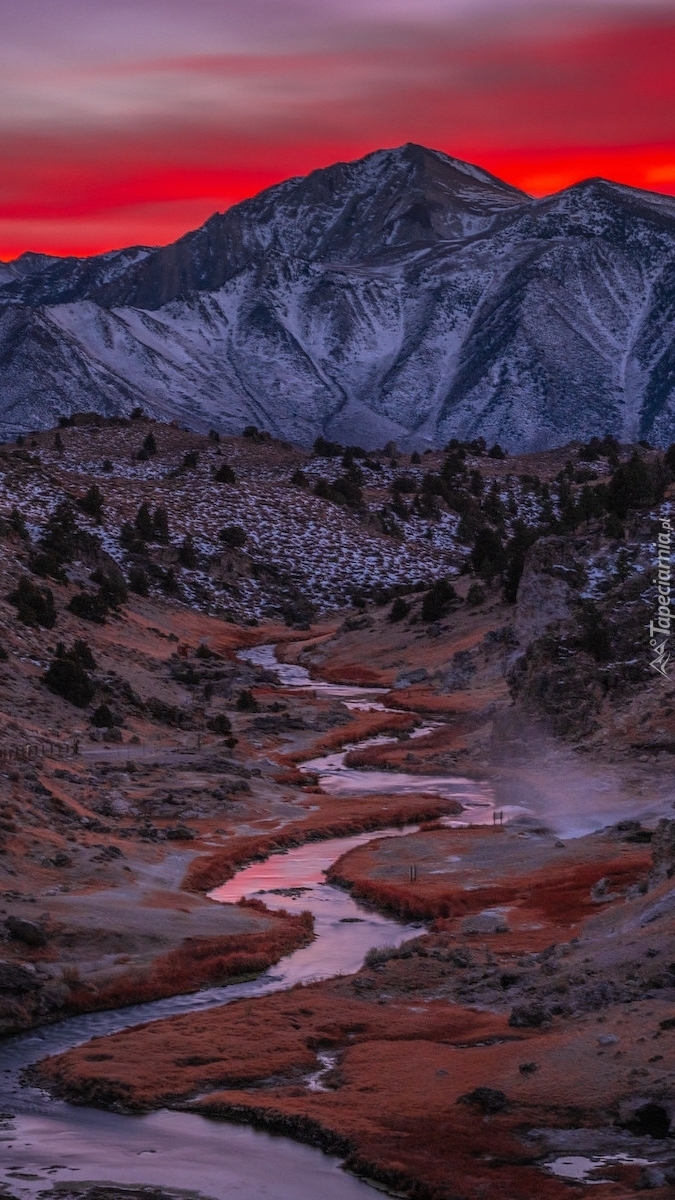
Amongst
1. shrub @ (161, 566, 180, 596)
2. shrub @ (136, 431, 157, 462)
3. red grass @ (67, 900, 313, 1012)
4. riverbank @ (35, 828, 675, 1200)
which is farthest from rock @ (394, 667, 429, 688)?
shrub @ (136, 431, 157, 462)

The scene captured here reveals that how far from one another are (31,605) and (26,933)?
163 ft

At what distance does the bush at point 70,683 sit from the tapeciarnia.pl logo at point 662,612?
2388cm

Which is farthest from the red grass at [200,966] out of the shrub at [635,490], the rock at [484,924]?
the shrub at [635,490]

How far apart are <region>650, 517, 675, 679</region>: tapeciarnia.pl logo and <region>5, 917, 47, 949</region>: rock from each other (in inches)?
1197

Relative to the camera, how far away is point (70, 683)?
72938mm

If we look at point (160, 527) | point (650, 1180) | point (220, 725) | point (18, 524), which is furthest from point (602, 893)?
point (160, 527)

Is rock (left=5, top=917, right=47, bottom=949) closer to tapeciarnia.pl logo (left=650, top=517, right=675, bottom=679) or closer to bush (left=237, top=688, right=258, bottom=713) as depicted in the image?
tapeciarnia.pl logo (left=650, top=517, right=675, bottom=679)

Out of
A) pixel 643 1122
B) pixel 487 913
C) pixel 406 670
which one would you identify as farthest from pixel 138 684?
pixel 643 1122

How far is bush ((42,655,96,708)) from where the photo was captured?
72438mm

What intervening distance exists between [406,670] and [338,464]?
7745 centimetres

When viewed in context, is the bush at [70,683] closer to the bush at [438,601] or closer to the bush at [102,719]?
the bush at [102,719]

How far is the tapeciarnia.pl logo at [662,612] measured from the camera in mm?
64438

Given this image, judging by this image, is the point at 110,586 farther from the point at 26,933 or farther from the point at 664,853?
the point at 664,853

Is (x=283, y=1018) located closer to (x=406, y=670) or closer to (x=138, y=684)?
(x=138, y=684)
